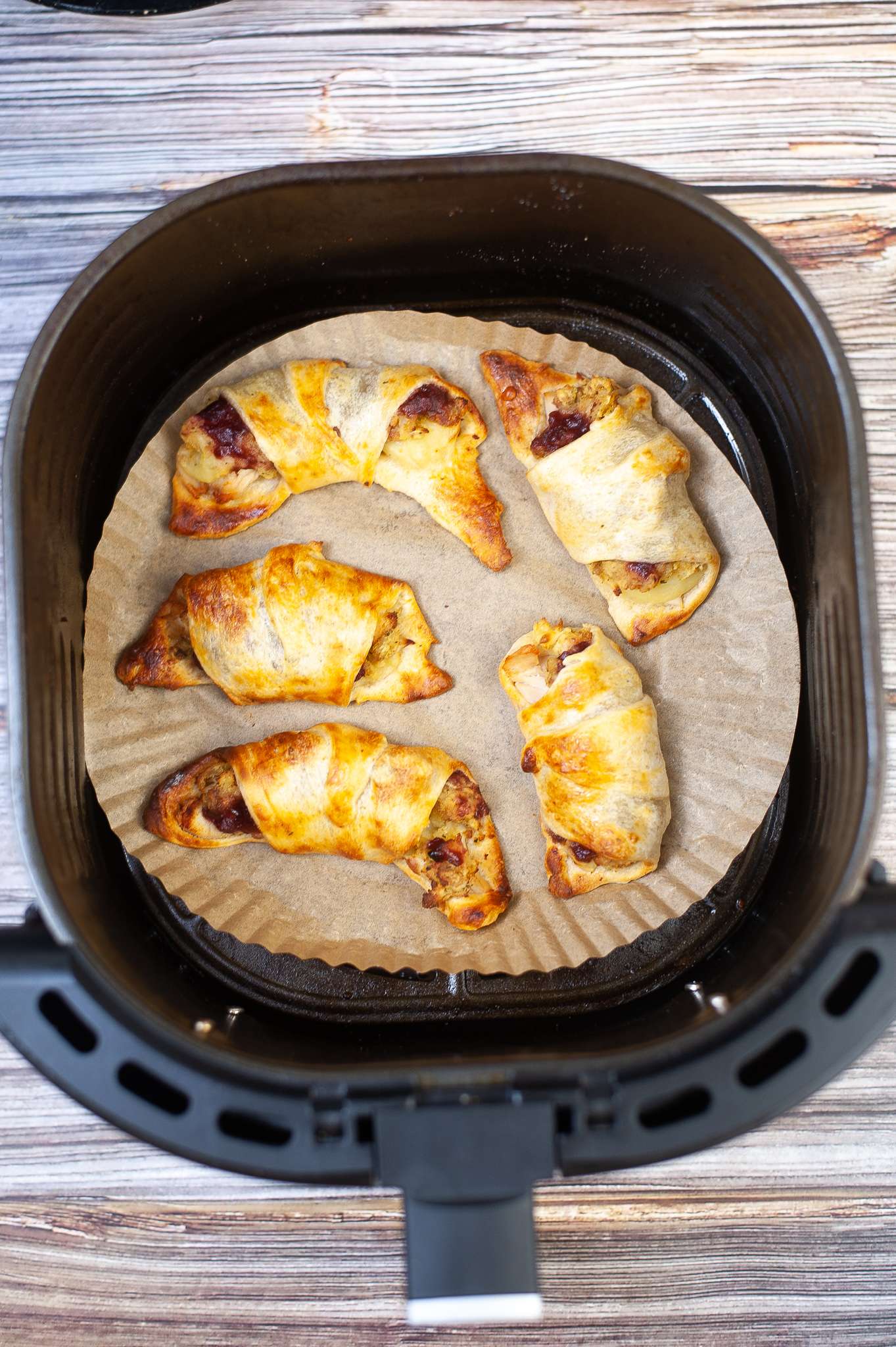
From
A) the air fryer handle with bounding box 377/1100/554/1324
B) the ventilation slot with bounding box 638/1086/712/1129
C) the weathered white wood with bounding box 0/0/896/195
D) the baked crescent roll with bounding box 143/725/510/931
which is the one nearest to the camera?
the air fryer handle with bounding box 377/1100/554/1324

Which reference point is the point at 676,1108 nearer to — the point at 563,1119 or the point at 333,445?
the point at 563,1119

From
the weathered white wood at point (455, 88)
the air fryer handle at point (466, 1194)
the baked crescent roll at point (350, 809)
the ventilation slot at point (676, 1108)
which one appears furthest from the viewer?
the weathered white wood at point (455, 88)

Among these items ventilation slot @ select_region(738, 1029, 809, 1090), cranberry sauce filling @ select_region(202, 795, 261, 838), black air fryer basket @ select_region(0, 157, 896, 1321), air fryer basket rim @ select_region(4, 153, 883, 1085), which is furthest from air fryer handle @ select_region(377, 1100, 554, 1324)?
cranberry sauce filling @ select_region(202, 795, 261, 838)

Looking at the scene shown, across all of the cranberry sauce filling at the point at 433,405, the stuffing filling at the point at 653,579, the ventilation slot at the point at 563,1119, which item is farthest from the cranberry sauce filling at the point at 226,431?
the ventilation slot at the point at 563,1119

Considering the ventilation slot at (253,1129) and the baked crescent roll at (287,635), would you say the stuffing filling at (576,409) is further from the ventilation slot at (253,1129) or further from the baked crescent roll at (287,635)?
the ventilation slot at (253,1129)

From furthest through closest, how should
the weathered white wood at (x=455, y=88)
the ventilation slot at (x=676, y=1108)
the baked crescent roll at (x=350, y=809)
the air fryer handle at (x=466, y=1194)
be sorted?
the weathered white wood at (x=455, y=88), the baked crescent roll at (x=350, y=809), the ventilation slot at (x=676, y=1108), the air fryer handle at (x=466, y=1194)

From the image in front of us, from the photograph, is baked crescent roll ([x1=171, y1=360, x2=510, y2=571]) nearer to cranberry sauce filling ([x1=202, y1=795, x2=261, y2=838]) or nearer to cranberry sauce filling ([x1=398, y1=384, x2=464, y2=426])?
cranberry sauce filling ([x1=398, y1=384, x2=464, y2=426])

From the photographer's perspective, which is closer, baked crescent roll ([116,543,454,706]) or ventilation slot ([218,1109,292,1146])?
ventilation slot ([218,1109,292,1146])

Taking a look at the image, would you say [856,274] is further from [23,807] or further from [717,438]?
[23,807]
